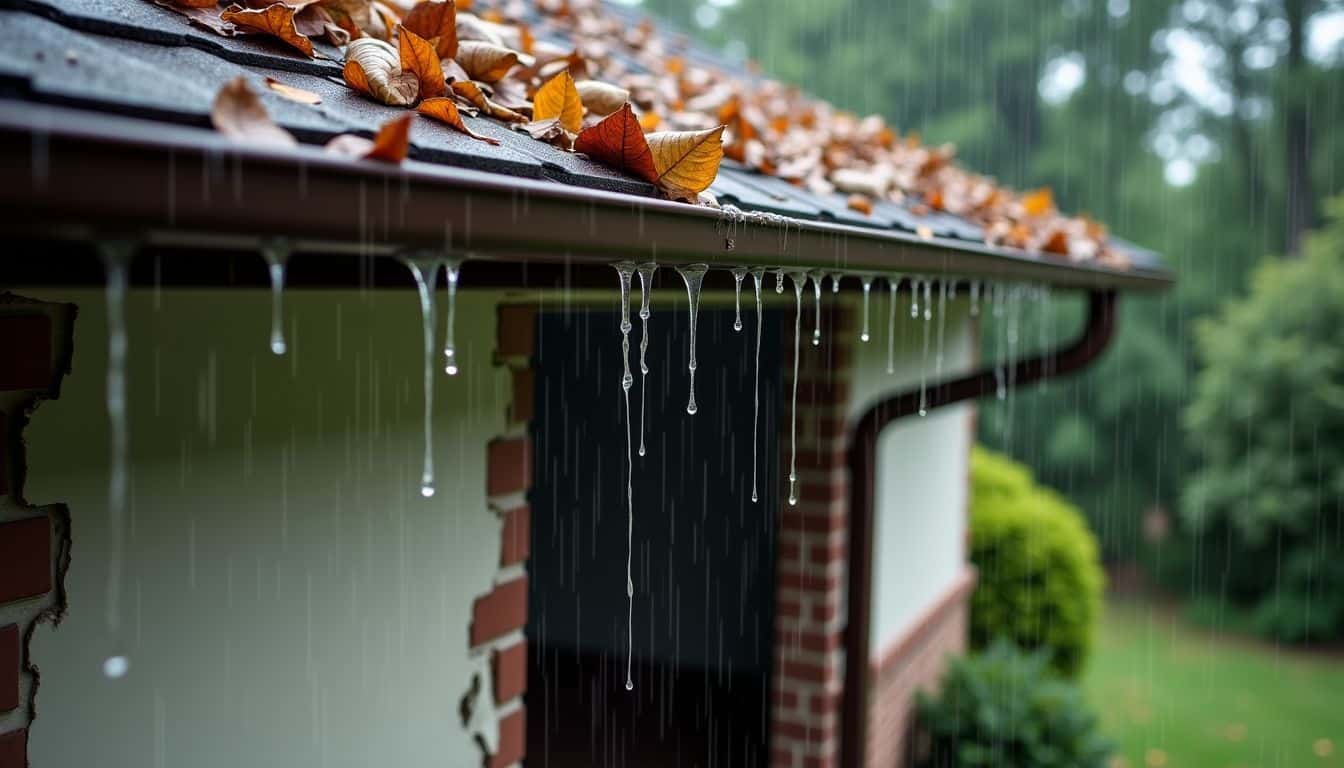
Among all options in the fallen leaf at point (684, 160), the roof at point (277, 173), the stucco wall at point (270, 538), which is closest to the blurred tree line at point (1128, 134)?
the stucco wall at point (270, 538)

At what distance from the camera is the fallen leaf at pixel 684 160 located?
1577mm

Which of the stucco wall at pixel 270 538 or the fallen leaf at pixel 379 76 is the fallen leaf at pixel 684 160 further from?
the stucco wall at pixel 270 538

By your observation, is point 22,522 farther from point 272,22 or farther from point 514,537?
point 514,537

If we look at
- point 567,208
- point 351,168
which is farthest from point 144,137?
point 567,208

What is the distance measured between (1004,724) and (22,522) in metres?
4.93

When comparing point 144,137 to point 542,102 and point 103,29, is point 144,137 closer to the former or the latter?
point 103,29

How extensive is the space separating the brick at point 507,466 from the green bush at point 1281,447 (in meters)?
12.1

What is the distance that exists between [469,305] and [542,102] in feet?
1.61

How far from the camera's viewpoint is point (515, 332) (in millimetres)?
2268

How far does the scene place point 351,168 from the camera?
0.98 m

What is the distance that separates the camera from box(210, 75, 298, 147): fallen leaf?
100cm

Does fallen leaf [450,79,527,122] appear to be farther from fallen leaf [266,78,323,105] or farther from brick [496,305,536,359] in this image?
brick [496,305,536,359]

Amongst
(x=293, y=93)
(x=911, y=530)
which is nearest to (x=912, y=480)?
(x=911, y=530)

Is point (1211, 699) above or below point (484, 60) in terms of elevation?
below
